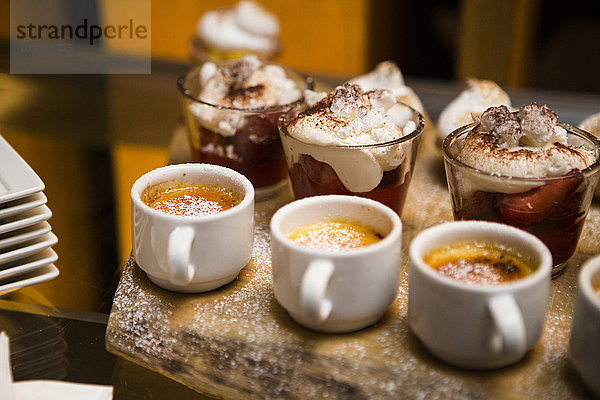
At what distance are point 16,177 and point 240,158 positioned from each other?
377 mm

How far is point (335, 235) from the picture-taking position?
0.95 meters

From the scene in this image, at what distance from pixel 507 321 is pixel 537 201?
264 mm

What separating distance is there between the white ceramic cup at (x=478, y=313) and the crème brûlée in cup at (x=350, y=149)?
242 millimetres

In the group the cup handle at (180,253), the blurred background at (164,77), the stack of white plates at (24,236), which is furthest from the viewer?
the blurred background at (164,77)

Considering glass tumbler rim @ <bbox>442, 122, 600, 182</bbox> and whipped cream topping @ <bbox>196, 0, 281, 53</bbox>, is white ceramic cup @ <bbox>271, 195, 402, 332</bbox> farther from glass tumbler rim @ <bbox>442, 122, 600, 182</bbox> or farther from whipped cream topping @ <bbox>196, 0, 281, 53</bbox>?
whipped cream topping @ <bbox>196, 0, 281, 53</bbox>

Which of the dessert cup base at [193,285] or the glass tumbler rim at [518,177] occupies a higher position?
the glass tumbler rim at [518,177]

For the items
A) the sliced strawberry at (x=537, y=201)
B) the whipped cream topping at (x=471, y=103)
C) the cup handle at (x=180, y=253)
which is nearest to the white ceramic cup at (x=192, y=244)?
the cup handle at (x=180, y=253)

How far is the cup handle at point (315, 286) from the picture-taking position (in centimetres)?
82

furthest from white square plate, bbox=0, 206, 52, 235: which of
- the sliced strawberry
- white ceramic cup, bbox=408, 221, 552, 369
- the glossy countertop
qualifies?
the sliced strawberry

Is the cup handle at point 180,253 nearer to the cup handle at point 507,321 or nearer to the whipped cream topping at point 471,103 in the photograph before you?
the cup handle at point 507,321

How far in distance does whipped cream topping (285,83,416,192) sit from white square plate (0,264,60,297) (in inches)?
15.8

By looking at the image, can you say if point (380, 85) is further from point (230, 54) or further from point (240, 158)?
point (230, 54)

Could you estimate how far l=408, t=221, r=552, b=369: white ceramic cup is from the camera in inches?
30.7

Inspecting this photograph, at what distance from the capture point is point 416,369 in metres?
0.86
